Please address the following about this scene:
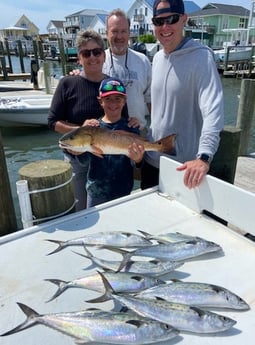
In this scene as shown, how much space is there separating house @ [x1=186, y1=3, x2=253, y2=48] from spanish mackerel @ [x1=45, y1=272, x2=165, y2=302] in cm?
4713

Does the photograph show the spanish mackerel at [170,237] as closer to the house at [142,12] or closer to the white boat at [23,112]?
the white boat at [23,112]

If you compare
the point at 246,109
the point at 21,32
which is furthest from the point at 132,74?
the point at 21,32

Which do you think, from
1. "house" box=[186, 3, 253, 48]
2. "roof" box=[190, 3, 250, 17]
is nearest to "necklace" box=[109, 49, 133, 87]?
"house" box=[186, 3, 253, 48]

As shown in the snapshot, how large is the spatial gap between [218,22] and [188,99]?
53238 mm

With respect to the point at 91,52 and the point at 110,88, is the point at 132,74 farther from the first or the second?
the point at 110,88

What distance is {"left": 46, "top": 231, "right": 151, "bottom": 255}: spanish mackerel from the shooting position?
1970 millimetres

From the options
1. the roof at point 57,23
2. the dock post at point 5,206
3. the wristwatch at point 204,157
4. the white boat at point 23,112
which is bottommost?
the white boat at point 23,112

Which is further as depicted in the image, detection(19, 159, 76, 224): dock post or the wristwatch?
detection(19, 159, 76, 224): dock post

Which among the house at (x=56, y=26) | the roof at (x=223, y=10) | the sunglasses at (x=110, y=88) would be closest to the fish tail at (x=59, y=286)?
the sunglasses at (x=110, y=88)

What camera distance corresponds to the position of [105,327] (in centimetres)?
134

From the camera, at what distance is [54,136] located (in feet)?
40.2

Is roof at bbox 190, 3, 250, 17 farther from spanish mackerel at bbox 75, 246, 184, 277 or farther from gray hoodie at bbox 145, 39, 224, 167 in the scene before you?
spanish mackerel at bbox 75, 246, 184, 277

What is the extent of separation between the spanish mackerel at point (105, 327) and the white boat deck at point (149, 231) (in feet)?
0.12

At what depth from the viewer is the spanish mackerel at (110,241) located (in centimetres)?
197
